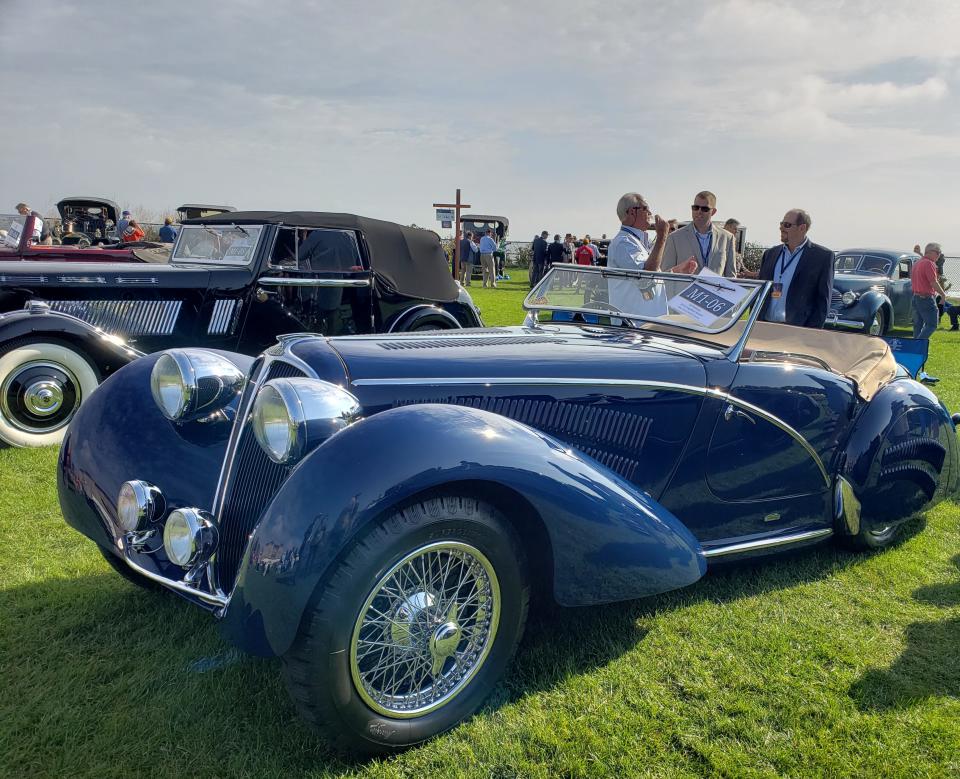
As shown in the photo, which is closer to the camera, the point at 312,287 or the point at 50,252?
the point at 312,287

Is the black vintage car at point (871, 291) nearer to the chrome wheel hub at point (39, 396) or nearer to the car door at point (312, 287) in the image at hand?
the car door at point (312, 287)

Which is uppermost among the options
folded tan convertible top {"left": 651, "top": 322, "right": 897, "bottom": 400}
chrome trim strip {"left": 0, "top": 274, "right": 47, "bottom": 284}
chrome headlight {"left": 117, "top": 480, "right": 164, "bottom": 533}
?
chrome trim strip {"left": 0, "top": 274, "right": 47, "bottom": 284}

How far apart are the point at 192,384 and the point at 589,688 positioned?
1.91m

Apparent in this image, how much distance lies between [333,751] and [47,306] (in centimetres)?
478

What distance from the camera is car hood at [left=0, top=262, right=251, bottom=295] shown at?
19.2ft

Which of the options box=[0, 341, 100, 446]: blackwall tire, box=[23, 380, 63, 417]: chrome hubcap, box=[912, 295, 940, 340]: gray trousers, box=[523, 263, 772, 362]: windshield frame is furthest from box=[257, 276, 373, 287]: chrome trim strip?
box=[912, 295, 940, 340]: gray trousers

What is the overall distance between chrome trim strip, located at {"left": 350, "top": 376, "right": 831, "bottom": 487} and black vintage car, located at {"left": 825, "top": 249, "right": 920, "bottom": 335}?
415 inches

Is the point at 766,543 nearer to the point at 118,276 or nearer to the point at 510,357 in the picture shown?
the point at 510,357

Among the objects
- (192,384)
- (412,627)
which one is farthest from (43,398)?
(412,627)

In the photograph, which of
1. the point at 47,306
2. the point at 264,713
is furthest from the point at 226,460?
the point at 47,306

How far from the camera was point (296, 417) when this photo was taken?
2232 mm

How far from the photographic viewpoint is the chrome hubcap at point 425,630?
2094 millimetres

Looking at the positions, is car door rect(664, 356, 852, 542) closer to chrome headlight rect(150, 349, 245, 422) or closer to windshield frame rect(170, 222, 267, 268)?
chrome headlight rect(150, 349, 245, 422)

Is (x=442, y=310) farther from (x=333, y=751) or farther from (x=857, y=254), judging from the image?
(x=857, y=254)
